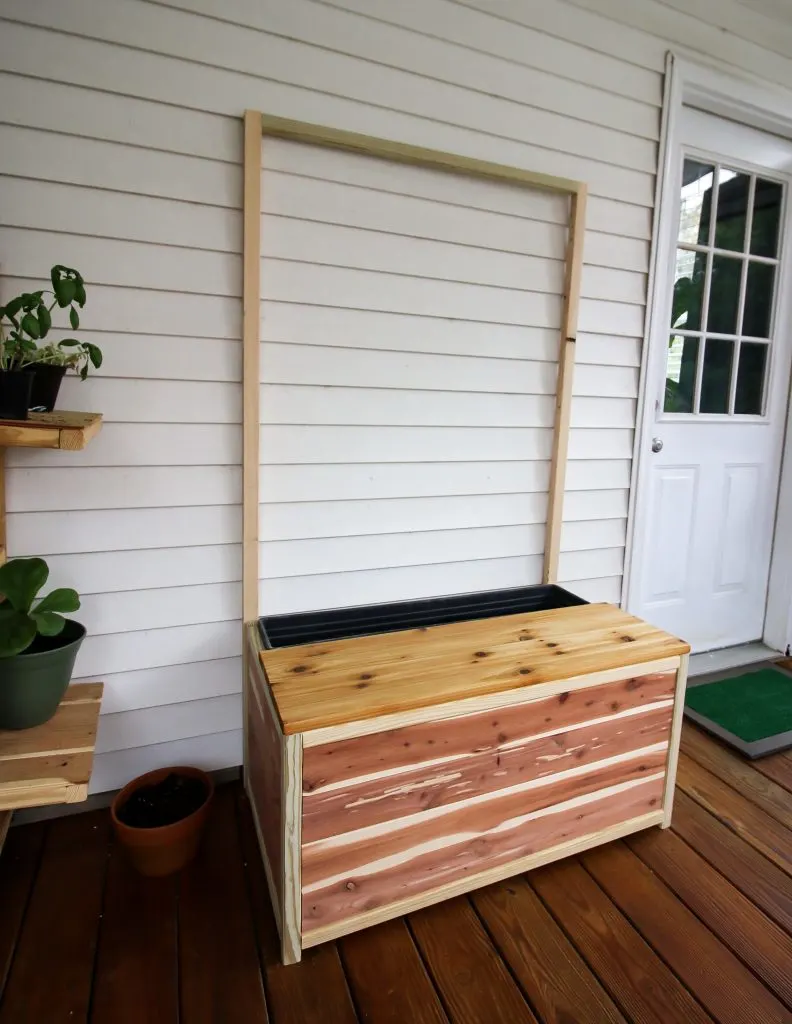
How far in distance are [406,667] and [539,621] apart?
519mm

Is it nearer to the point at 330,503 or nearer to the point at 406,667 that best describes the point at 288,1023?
the point at 406,667

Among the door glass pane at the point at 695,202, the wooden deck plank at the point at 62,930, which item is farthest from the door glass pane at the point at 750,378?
the wooden deck plank at the point at 62,930

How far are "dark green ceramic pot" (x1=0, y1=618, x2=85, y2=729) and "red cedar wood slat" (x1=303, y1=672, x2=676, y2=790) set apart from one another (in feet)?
2.06

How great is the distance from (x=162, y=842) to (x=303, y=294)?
1.46 meters

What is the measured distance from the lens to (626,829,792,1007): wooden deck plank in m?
1.30

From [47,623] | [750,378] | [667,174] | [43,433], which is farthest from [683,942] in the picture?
[667,174]

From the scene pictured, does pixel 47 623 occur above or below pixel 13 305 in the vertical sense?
below

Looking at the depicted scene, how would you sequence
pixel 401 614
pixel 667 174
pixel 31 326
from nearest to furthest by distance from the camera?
pixel 31 326 → pixel 401 614 → pixel 667 174

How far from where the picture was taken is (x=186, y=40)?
4.98 ft

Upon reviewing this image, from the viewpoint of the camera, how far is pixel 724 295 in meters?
2.52

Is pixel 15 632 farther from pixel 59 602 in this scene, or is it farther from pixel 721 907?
pixel 721 907

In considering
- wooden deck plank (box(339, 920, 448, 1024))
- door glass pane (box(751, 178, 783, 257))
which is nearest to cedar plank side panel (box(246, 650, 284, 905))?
wooden deck plank (box(339, 920, 448, 1024))

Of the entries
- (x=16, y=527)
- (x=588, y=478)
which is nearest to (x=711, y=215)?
(x=588, y=478)

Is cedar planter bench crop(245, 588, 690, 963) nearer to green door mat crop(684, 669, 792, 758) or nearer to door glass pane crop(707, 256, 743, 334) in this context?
green door mat crop(684, 669, 792, 758)
